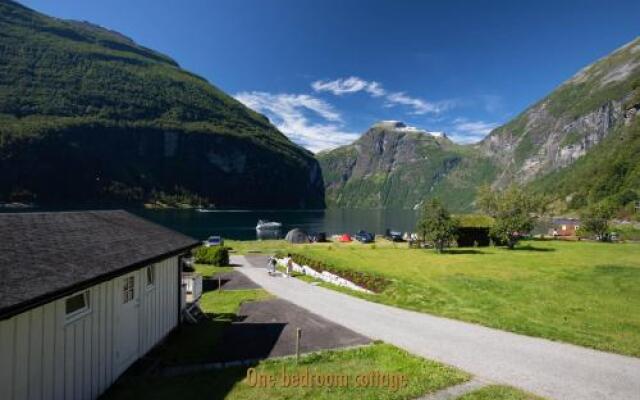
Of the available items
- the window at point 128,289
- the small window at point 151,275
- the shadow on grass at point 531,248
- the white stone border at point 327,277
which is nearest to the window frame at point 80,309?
the window at point 128,289

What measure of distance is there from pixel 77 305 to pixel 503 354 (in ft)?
42.4

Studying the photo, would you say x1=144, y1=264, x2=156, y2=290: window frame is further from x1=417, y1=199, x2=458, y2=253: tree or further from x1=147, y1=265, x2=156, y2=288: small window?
x1=417, y1=199, x2=458, y2=253: tree

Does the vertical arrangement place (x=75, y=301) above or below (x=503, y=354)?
above

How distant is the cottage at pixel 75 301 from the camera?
7.48 metres

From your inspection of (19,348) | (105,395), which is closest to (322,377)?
(105,395)

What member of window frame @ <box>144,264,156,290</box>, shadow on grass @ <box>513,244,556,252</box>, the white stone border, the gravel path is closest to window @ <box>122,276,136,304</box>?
window frame @ <box>144,264,156,290</box>

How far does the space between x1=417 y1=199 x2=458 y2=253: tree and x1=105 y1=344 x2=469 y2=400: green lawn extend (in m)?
30.9

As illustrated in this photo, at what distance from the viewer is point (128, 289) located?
40.7 feet

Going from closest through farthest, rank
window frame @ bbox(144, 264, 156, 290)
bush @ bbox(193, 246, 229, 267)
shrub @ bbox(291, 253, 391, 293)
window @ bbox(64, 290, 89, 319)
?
window @ bbox(64, 290, 89, 319) < window frame @ bbox(144, 264, 156, 290) < shrub @ bbox(291, 253, 391, 293) < bush @ bbox(193, 246, 229, 267)

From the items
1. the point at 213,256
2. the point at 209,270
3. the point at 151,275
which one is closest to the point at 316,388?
the point at 151,275

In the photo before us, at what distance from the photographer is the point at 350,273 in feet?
96.6

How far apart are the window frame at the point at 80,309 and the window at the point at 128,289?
1.96 metres

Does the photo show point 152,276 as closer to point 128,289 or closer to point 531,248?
point 128,289

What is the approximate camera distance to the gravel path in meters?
10.8
